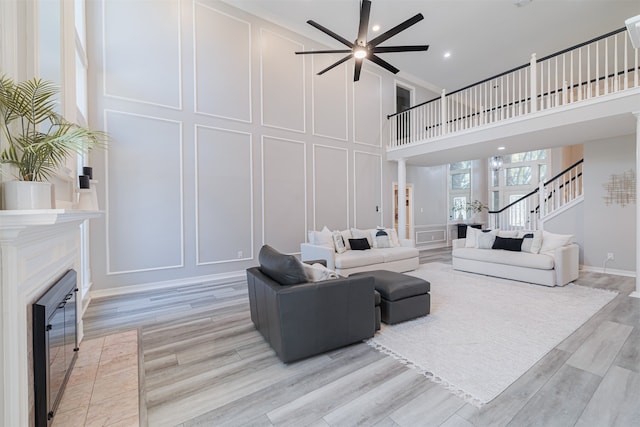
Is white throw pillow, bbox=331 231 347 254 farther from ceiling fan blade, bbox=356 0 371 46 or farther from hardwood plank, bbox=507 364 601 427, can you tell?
hardwood plank, bbox=507 364 601 427

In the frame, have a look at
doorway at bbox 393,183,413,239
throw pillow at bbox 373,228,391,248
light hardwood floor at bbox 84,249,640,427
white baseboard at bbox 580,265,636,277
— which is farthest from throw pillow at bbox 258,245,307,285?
white baseboard at bbox 580,265,636,277

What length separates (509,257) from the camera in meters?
4.87

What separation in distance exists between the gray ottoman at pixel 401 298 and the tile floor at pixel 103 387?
2.20 m

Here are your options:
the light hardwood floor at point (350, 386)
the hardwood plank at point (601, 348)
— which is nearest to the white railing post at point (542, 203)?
the light hardwood floor at point (350, 386)

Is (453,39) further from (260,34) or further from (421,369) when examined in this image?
(421,369)

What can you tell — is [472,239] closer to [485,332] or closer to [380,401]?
[485,332]

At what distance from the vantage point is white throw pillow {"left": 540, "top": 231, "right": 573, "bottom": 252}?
4680 millimetres

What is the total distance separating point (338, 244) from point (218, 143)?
2.92 m

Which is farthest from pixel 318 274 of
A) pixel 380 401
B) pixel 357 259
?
pixel 357 259

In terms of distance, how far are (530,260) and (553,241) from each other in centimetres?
63

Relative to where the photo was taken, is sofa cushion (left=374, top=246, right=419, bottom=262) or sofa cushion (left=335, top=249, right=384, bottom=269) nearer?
sofa cushion (left=335, top=249, right=384, bottom=269)

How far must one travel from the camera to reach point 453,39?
6438mm

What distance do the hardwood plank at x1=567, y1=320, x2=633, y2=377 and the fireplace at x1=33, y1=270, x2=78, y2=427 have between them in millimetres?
3608

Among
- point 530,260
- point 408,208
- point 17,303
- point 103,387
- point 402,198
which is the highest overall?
point 402,198
